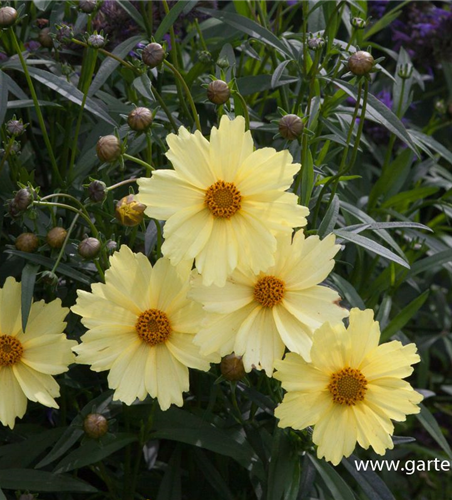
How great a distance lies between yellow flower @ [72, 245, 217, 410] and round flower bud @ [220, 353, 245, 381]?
54 mm

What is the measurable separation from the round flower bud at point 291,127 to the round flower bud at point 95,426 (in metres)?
0.49

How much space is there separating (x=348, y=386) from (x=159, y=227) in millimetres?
344

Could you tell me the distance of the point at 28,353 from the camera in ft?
3.87

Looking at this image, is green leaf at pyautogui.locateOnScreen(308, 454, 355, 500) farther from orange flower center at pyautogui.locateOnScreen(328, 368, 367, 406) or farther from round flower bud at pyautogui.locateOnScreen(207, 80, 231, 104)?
round flower bud at pyautogui.locateOnScreen(207, 80, 231, 104)

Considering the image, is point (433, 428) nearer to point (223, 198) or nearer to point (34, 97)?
point (223, 198)

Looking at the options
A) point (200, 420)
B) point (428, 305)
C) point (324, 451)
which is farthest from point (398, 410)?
point (428, 305)

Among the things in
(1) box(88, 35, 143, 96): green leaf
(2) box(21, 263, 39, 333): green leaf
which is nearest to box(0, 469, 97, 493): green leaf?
(2) box(21, 263, 39, 333): green leaf

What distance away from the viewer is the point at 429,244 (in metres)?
1.78

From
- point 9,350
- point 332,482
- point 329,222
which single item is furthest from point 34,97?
point 332,482

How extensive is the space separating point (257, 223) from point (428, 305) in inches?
53.8

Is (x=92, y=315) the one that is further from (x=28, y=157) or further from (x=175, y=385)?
(x=28, y=157)

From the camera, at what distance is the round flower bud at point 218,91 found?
1.14 metres

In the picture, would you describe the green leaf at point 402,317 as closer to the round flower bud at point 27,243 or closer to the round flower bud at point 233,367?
the round flower bud at point 233,367

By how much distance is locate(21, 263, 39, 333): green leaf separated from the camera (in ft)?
3.66
